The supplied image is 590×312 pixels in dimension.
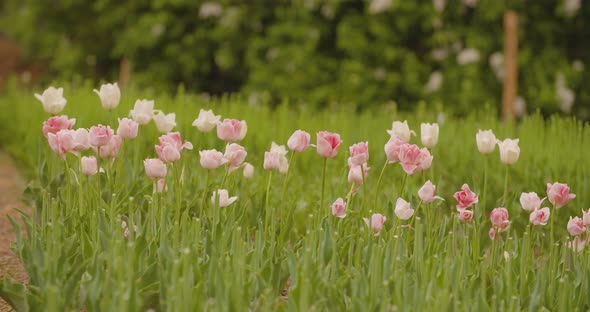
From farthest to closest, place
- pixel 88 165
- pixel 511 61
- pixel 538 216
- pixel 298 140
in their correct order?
1. pixel 511 61
2. pixel 88 165
3. pixel 298 140
4. pixel 538 216

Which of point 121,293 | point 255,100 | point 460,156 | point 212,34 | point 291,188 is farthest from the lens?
point 212,34

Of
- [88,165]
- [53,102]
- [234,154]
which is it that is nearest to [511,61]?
[53,102]

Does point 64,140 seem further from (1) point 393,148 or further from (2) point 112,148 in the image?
(1) point 393,148

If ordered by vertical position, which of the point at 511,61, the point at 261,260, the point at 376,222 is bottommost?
the point at 261,260

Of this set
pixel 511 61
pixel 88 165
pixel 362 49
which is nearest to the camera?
pixel 88 165

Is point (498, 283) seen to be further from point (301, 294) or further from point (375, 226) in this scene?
point (301, 294)

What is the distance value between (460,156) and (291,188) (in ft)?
3.94

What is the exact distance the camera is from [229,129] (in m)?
2.86

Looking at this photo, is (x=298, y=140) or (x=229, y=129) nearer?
(x=298, y=140)

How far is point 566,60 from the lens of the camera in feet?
25.6

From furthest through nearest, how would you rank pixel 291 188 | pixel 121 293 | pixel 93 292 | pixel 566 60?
1. pixel 566 60
2. pixel 291 188
3. pixel 93 292
4. pixel 121 293

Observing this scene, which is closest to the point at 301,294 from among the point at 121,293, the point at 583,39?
the point at 121,293

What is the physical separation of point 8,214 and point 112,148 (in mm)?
446

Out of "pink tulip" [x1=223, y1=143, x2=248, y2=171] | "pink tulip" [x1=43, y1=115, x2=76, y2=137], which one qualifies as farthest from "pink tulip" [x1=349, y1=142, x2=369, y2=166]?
"pink tulip" [x1=43, y1=115, x2=76, y2=137]
